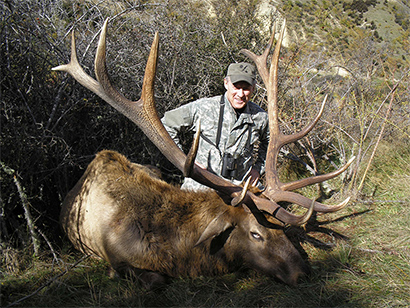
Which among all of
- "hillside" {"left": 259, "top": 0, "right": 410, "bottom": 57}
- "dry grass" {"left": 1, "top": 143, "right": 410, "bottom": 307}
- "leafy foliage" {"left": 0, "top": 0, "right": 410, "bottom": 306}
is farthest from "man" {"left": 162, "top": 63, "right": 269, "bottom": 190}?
"hillside" {"left": 259, "top": 0, "right": 410, "bottom": 57}

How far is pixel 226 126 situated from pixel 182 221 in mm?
1447

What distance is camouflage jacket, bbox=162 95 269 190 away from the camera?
→ 371 cm

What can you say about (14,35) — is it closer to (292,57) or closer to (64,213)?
(64,213)

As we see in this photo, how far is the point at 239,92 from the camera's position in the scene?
3613mm

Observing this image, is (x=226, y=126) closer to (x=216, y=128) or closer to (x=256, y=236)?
(x=216, y=128)

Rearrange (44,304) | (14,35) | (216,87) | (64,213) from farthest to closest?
(216,87) → (64,213) → (14,35) → (44,304)

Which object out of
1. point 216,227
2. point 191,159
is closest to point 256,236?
point 216,227

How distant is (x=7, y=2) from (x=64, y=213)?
2165 mm

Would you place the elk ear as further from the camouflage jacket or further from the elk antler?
the camouflage jacket

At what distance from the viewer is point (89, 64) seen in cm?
388

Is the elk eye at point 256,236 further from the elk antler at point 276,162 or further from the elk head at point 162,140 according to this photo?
the elk antler at point 276,162

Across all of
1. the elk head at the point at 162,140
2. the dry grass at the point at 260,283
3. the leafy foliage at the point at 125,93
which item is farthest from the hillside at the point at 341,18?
the elk head at the point at 162,140

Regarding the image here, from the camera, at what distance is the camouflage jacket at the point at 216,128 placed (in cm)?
371

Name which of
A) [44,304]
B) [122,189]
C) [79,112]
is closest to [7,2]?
[79,112]
